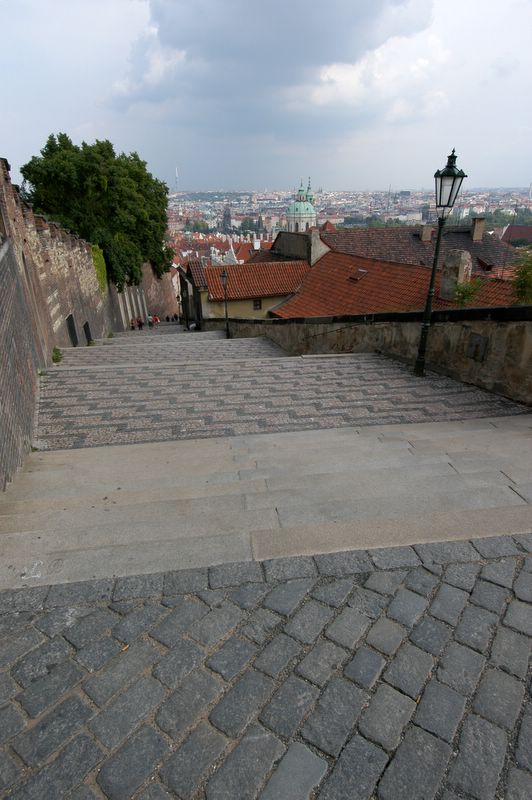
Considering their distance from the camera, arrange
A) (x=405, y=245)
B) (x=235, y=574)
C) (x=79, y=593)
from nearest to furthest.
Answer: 1. (x=79, y=593)
2. (x=235, y=574)
3. (x=405, y=245)

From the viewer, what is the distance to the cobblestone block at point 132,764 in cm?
162

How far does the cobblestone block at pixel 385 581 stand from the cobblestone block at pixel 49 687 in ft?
5.14

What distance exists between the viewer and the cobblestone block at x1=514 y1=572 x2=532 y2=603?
2451 mm

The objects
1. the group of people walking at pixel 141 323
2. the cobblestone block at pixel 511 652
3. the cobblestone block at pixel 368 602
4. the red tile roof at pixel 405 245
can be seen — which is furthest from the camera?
the group of people walking at pixel 141 323

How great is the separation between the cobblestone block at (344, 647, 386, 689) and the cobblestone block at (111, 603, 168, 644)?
1.01m

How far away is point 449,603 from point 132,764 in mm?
1699

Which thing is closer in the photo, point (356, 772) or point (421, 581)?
point (356, 772)

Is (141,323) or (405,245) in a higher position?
(405,245)

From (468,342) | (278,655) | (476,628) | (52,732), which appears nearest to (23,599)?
(52,732)

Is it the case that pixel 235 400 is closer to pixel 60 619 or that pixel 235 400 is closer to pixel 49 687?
pixel 60 619

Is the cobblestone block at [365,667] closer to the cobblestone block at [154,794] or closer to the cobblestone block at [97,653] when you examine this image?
the cobblestone block at [154,794]

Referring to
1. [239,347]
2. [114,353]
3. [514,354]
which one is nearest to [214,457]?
[514,354]

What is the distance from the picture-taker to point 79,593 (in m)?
2.54

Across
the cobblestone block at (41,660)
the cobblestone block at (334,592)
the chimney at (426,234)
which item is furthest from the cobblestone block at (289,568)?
the chimney at (426,234)
